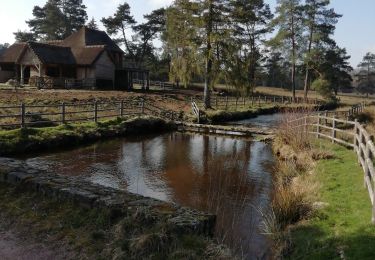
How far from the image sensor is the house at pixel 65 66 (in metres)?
42.7

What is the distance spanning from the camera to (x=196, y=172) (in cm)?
1423

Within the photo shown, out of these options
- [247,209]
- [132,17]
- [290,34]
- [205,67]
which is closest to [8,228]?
[247,209]

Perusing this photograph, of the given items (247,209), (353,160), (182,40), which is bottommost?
(247,209)

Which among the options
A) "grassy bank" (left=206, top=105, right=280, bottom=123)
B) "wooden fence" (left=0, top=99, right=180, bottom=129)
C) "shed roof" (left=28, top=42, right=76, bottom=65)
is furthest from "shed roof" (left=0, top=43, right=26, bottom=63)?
"grassy bank" (left=206, top=105, right=280, bottom=123)

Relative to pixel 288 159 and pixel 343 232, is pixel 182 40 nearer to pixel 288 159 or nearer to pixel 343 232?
pixel 288 159

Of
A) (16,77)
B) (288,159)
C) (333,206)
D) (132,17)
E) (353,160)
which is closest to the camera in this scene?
(333,206)

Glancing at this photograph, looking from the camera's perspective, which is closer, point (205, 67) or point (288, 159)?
point (288, 159)

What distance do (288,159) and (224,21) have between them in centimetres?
2300

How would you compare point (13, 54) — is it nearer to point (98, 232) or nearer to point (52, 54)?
point (52, 54)

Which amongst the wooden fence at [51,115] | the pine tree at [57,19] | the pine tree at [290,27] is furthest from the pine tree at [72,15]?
the wooden fence at [51,115]

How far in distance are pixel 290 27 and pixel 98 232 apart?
173ft

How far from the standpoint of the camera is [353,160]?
42.6 feet

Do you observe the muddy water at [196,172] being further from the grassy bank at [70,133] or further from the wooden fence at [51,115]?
the wooden fence at [51,115]

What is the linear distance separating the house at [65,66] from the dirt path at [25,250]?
35.9m
